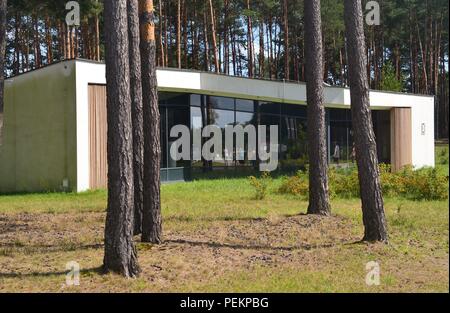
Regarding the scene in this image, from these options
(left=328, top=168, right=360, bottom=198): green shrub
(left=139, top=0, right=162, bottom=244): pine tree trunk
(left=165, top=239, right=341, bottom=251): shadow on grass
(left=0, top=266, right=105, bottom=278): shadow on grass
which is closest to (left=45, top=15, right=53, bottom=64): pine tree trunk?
(left=328, top=168, right=360, bottom=198): green shrub

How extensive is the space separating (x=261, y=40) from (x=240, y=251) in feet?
106

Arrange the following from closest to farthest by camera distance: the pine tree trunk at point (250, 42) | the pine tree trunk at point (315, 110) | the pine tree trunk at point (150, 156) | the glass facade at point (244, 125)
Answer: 1. the pine tree trunk at point (150, 156)
2. the pine tree trunk at point (315, 110)
3. the glass facade at point (244, 125)
4. the pine tree trunk at point (250, 42)

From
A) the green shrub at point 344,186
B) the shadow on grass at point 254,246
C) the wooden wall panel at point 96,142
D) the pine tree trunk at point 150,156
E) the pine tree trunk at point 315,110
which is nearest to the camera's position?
the shadow on grass at point 254,246

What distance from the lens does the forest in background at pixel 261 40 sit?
106 feet

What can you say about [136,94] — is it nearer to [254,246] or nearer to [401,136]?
[254,246]

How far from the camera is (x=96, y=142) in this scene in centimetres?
1855

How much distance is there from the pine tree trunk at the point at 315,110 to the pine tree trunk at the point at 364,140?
8.55 ft

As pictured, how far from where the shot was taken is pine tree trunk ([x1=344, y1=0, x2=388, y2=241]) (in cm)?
839

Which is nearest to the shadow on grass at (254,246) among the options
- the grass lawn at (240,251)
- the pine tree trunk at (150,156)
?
the grass lawn at (240,251)

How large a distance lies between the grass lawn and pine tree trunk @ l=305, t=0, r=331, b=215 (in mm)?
584

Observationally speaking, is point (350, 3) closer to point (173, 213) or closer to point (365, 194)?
point (365, 194)

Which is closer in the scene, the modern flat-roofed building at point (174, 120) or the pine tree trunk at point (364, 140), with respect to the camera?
the pine tree trunk at point (364, 140)

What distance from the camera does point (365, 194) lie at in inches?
332

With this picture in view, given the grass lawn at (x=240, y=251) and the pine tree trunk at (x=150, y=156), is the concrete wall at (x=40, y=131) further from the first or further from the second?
the pine tree trunk at (x=150, y=156)
